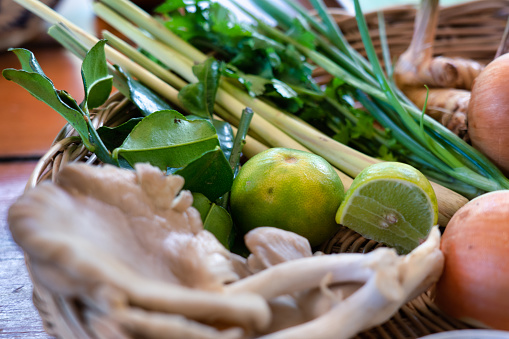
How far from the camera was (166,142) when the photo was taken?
22.5 inches

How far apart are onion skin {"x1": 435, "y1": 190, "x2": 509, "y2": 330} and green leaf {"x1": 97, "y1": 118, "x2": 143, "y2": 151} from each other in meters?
0.45

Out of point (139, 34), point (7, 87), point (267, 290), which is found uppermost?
point (139, 34)

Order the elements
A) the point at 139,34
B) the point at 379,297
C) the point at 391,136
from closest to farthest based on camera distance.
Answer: the point at 379,297, the point at 391,136, the point at 139,34

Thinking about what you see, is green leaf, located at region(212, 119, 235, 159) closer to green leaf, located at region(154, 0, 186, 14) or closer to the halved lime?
the halved lime

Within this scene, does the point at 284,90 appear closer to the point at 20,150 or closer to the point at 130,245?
the point at 130,245

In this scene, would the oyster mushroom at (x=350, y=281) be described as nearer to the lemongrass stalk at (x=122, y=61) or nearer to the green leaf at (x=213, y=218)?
the green leaf at (x=213, y=218)

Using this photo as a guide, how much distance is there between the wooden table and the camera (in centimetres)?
56

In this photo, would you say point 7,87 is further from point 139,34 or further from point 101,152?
point 101,152

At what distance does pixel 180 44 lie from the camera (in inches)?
36.8

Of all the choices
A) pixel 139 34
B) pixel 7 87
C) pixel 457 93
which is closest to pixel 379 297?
pixel 457 93

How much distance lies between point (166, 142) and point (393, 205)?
32 centimetres

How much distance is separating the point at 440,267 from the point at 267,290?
0.70 feet

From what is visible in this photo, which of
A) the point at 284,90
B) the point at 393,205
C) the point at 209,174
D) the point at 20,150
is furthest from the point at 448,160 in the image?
the point at 20,150

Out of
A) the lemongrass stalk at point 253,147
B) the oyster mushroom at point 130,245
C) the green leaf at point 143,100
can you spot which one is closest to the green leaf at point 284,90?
the lemongrass stalk at point 253,147
